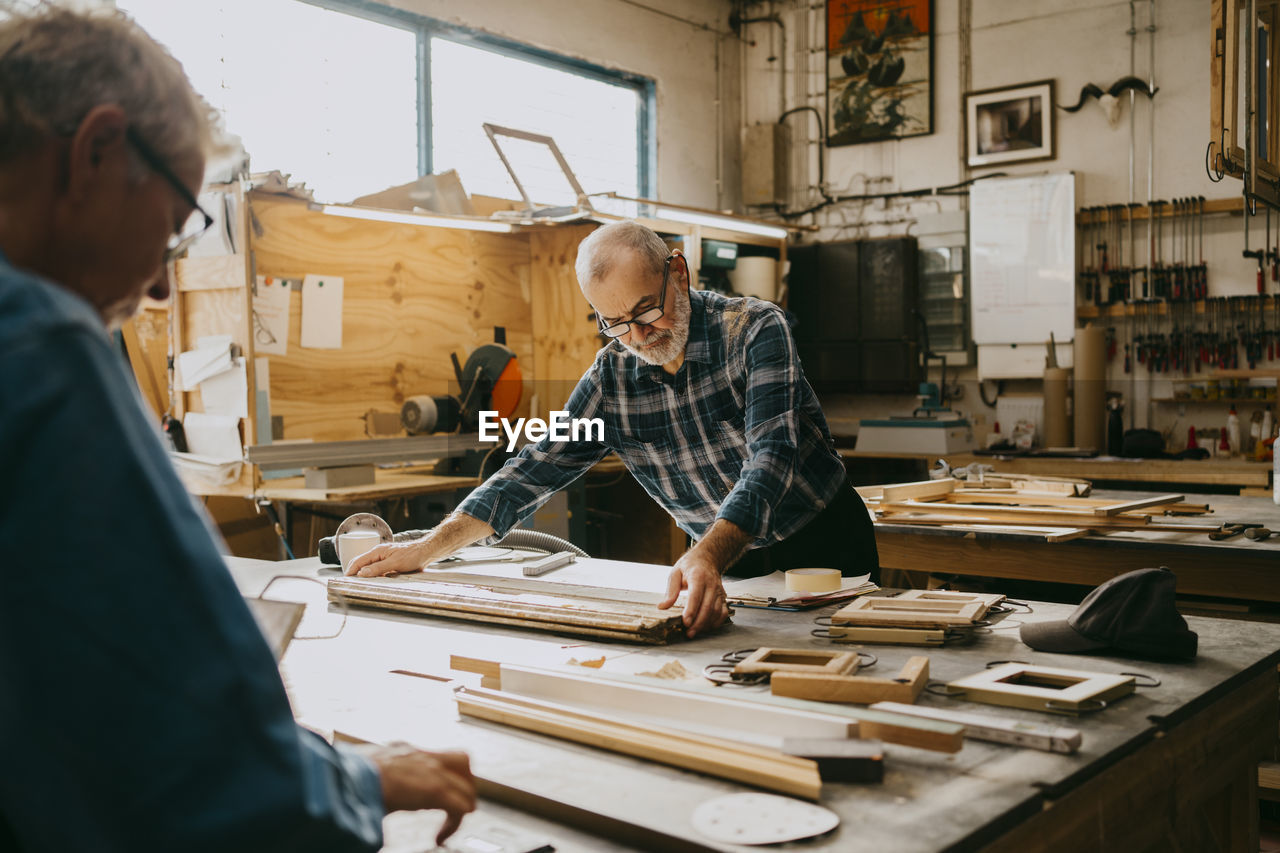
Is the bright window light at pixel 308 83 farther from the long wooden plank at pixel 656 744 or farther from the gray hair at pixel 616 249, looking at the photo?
the long wooden plank at pixel 656 744

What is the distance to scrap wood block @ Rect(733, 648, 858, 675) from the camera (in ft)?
4.58

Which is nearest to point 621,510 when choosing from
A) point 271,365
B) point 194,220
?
point 271,365

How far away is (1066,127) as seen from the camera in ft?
20.6

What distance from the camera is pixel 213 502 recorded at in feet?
14.2

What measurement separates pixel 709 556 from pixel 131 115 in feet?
4.37

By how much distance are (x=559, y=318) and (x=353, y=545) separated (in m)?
3.28

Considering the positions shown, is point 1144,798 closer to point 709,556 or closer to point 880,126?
point 709,556

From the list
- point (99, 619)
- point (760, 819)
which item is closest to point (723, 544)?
point (760, 819)

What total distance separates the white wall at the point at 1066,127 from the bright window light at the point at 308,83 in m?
3.03

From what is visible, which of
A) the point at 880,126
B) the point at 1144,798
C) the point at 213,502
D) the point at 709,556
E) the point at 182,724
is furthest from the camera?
the point at 880,126

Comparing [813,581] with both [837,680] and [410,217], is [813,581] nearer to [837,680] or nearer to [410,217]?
[837,680]

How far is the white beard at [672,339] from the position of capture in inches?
92.4

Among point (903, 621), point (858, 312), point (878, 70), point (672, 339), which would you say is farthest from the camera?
point (878, 70)

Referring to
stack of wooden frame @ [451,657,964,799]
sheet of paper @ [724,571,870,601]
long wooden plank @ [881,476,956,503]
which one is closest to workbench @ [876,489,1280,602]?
Result: long wooden plank @ [881,476,956,503]
